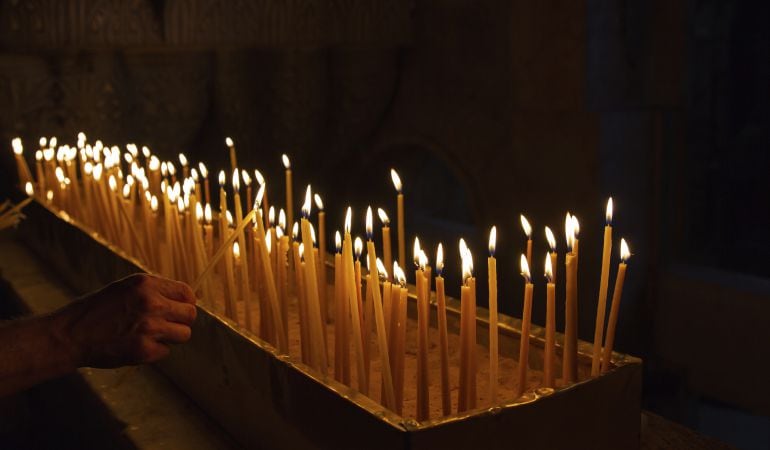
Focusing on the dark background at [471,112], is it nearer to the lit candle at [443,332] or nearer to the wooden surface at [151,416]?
the wooden surface at [151,416]

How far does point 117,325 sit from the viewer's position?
143 centimetres

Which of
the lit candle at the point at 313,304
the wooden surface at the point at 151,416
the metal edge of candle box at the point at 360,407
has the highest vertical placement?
the lit candle at the point at 313,304

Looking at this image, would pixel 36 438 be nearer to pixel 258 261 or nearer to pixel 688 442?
pixel 258 261

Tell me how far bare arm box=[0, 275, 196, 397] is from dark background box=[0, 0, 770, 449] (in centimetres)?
326

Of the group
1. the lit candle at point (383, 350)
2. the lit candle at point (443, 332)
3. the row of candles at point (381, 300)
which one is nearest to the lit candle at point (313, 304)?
the row of candles at point (381, 300)

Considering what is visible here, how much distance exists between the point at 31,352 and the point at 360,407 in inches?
22.3

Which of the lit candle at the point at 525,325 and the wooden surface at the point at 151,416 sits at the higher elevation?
the lit candle at the point at 525,325

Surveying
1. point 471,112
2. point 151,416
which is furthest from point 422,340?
point 471,112

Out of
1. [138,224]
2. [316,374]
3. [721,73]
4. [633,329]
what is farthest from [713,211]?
[316,374]

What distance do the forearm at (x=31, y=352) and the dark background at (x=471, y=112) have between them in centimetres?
336

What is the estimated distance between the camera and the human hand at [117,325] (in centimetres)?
143

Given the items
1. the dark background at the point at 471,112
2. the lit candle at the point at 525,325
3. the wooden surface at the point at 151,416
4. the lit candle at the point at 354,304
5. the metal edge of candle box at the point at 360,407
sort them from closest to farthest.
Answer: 1. the metal edge of candle box at the point at 360,407
2. the lit candle at the point at 525,325
3. the lit candle at the point at 354,304
4. the wooden surface at the point at 151,416
5. the dark background at the point at 471,112

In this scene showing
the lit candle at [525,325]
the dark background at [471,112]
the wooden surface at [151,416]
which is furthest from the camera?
the dark background at [471,112]

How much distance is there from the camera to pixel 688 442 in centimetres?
174
